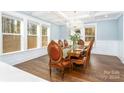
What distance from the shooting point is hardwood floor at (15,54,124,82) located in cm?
169

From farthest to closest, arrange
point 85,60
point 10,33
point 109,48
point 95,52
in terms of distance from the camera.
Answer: point 85,60 → point 95,52 → point 109,48 → point 10,33

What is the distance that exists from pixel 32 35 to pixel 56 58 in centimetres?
49

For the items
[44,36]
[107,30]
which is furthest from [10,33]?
[107,30]

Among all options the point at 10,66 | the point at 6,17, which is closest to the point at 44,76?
the point at 10,66

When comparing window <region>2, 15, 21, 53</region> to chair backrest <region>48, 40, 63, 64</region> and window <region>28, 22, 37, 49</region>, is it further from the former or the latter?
chair backrest <region>48, 40, 63, 64</region>

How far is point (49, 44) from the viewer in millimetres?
1772

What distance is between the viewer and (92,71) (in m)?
1.82

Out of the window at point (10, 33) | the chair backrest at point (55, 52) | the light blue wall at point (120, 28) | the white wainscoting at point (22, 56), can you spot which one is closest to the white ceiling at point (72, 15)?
the light blue wall at point (120, 28)

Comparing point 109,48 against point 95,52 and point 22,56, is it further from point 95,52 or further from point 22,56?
point 22,56

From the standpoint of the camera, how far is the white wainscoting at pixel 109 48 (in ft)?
5.56

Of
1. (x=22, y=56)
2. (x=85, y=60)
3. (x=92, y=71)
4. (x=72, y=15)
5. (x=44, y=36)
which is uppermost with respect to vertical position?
(x=72, y=15)

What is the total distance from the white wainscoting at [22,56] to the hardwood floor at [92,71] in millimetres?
57
